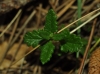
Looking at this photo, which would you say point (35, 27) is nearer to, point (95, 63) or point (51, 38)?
point (51, 38)

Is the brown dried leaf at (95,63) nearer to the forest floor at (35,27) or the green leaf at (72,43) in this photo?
the green leaf at (72,43)

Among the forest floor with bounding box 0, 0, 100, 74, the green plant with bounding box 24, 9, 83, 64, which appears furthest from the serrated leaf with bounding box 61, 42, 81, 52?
the forest floor with bounding box 0, 0, 100, 74

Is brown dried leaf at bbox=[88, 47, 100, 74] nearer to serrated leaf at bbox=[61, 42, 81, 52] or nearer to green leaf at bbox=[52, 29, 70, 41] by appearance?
serrated leaf at bbox=[61, 42, 81, 52]

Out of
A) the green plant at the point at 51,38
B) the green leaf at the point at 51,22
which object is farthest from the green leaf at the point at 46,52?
the green leaf at the point at 51,22

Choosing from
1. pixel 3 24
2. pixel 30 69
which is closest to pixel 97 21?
pixel 30 69

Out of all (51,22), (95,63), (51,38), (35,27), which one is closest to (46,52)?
(51,38)
